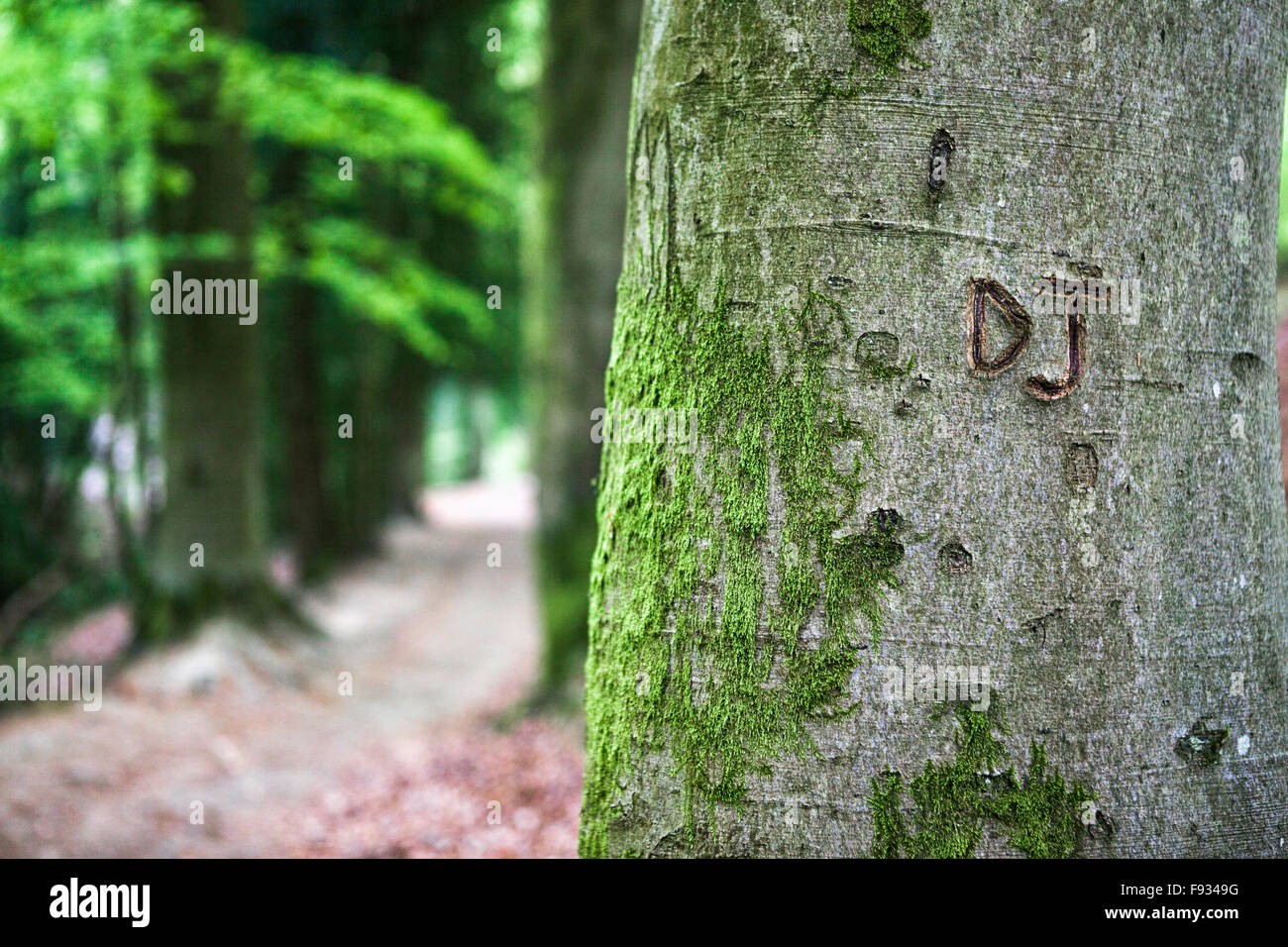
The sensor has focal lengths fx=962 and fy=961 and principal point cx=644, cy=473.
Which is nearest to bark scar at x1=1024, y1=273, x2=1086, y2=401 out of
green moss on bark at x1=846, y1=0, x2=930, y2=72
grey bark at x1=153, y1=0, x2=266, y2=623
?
green moss on bark at x1=846, y1=0, x2=930, y2=72

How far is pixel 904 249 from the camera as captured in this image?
1.71 meters

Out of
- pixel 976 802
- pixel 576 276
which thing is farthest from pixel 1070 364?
pixel 576 276

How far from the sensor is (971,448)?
170 centimetres

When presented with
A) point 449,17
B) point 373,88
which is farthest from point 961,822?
point 449,17

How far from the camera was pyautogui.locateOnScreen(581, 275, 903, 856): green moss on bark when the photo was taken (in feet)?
5.68

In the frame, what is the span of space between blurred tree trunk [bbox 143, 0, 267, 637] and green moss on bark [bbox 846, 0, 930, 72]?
9180mm

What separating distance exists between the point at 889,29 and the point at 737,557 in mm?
987

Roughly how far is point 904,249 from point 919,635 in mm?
686

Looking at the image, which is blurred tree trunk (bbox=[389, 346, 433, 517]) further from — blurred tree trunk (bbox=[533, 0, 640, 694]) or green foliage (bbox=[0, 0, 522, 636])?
blurred tree trunk (bbox=[533, 0, 640, 694])

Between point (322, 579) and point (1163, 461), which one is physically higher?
point (1163, 461)

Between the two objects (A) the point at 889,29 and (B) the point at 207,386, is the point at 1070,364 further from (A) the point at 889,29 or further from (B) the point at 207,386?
(B) the point at 207,386

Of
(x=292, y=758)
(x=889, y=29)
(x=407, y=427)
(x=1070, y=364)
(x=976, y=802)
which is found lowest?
(x=292, y=758)

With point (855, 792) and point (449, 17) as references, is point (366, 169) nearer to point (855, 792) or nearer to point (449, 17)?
point (449, 17)

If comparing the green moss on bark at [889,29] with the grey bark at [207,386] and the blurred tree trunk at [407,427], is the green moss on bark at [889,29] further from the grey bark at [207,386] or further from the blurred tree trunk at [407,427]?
the blurred tree trunk at [407,427]
